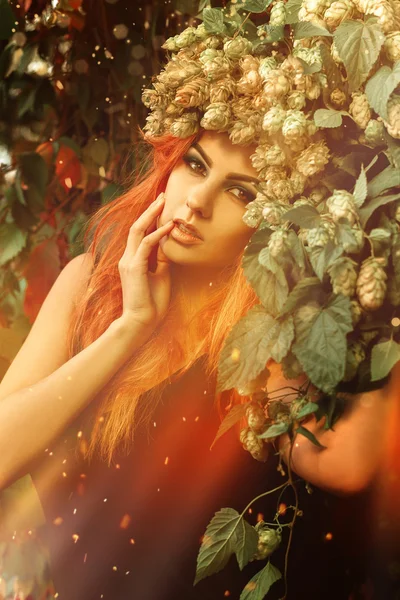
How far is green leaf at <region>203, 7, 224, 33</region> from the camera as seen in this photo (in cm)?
108

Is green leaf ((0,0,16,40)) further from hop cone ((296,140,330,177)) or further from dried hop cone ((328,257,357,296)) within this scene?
dried hop cone ((328,257,357,296))

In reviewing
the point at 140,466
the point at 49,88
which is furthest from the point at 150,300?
the point at 49,88

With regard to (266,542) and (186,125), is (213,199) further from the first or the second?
(266,542)

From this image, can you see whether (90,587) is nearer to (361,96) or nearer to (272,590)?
(272,590)

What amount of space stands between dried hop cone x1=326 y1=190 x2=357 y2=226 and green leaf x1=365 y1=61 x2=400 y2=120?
0.36ft

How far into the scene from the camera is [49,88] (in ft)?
4.33

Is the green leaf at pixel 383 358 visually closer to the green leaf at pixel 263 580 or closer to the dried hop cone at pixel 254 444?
A: the dried hop cone at pixel 254 444

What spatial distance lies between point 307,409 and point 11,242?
2.11 feet

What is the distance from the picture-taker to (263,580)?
1.03m

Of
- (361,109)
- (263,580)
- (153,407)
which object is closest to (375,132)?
(361,109)

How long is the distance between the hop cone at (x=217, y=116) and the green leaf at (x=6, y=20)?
48cm

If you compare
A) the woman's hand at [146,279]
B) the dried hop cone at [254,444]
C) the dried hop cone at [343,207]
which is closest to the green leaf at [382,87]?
the dried hop cone at [343,207]

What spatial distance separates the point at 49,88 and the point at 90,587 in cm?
84

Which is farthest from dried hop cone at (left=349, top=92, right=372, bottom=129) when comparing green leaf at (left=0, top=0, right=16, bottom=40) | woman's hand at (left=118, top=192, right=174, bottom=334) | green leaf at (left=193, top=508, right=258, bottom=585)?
green leaf at (left=0, top=0, right=16, bottom=40)
